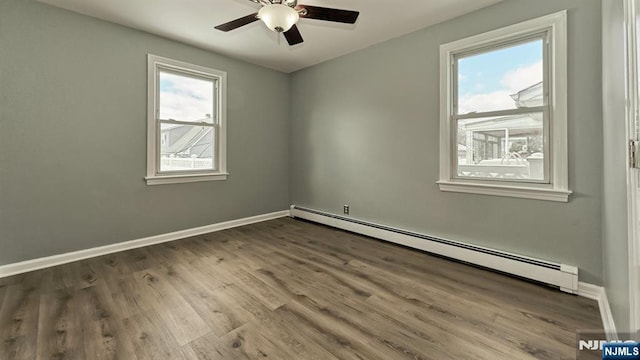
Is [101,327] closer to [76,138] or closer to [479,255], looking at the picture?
[76,138]

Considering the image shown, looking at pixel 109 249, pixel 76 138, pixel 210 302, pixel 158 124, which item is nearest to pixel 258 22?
pixel 158 124

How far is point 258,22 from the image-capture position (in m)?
3.02

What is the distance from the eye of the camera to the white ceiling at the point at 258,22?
2662mm

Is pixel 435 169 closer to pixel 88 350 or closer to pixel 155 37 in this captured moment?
pixel 88 350

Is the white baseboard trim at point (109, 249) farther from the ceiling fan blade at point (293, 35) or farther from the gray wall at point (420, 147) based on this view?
the ceiling fan blade at point (293, 35)

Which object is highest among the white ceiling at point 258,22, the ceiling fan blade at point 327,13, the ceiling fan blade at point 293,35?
the white ceiling at point 258,22

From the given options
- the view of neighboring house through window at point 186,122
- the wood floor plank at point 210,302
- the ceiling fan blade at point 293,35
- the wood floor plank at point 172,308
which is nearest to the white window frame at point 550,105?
the ceiling fan blade at point 293,35

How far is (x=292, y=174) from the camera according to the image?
16.3ft

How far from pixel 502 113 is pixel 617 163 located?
50.2 inches

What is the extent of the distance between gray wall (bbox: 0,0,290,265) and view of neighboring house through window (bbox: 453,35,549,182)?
11.3ft

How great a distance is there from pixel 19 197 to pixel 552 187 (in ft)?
16.4

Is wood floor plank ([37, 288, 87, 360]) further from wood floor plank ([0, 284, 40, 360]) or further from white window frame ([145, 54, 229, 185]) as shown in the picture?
white window frame ([145, 54, 229, 185])

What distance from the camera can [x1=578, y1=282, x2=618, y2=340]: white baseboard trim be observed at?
161 cm

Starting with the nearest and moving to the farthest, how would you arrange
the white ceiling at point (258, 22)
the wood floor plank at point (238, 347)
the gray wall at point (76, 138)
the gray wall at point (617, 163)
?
1. the gray wall at point (617, 163)
2. the wood floor plank at point (238, 347)
3. the gray wall at point (76, 138)
4. the white ceiling at point (258, 22)
